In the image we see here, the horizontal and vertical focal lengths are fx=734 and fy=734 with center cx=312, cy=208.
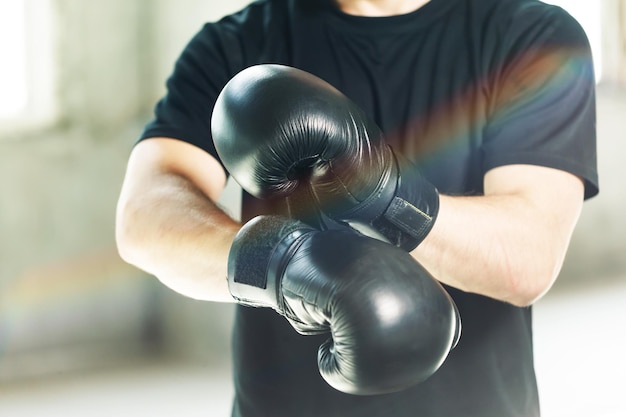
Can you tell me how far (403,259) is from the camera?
64cm

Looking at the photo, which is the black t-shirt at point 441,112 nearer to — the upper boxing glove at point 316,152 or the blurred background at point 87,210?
the upper boxing glove at point 316,152

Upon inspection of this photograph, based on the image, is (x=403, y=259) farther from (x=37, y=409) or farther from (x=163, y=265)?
(x=37, y=409)

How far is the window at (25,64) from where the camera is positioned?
3.27 metres

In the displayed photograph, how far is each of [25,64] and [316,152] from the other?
294 cm

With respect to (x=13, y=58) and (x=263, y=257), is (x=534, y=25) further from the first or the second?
(x=13, y=58)

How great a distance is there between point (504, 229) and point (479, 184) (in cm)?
21

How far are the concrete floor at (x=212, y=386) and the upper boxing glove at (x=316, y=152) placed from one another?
2083 mm

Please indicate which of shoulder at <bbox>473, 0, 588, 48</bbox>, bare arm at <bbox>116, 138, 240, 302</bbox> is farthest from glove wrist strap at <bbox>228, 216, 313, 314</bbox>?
shoulder at <bbox>473, 0, 588, 48</bbox>

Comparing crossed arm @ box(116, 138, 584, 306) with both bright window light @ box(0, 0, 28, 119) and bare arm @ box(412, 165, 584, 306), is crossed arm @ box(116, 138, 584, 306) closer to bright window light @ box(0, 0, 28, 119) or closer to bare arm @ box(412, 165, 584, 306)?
bare arm @ box(412, 165, 584, 306)

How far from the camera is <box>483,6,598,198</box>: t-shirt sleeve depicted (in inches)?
42.0

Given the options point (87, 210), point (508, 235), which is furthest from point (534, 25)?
point (87, 210)

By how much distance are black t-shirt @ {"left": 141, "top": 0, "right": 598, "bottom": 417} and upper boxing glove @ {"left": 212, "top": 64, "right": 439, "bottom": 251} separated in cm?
36

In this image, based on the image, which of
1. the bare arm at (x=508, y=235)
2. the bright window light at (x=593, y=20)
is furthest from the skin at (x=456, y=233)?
the bright window light at (x=593, y=20)

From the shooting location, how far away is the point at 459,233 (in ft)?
3.02
